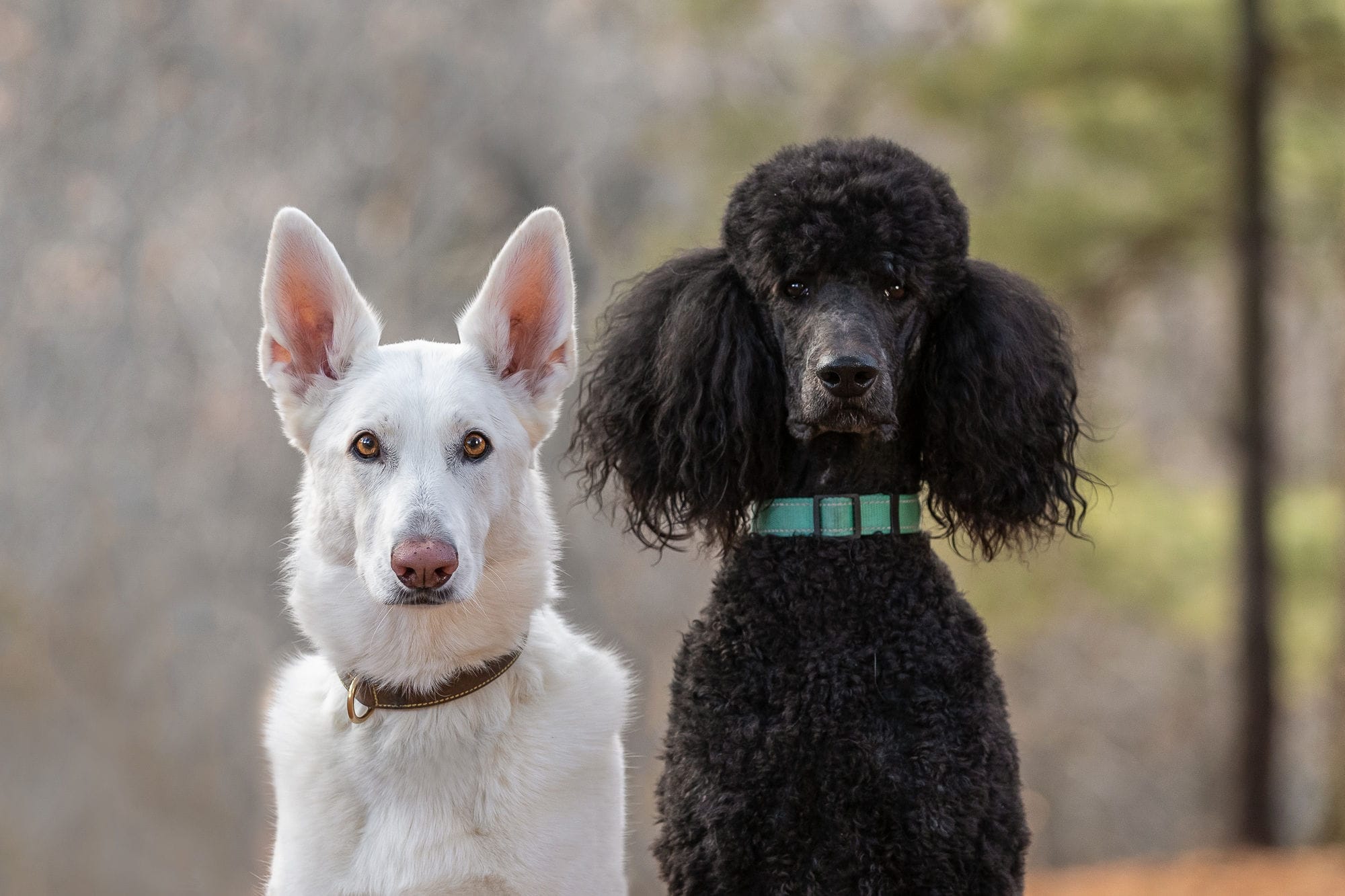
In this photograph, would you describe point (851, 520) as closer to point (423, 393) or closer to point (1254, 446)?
point (423, 393)

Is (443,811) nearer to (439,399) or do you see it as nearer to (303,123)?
(439,399)

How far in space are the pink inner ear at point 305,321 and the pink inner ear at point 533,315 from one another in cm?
33

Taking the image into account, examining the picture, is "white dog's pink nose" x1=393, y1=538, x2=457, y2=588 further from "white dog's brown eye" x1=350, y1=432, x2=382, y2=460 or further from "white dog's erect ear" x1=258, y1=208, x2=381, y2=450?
"white dog's erect ear" x1=258, y1=208, x2=381, y2=450

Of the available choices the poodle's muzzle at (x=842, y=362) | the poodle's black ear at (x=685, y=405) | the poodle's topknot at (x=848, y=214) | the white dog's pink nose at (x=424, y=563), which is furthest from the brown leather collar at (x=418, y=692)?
the poodle's topknot at (x=848, y=214)

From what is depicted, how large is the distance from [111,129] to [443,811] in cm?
590

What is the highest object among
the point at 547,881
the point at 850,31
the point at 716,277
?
the point at 850,31

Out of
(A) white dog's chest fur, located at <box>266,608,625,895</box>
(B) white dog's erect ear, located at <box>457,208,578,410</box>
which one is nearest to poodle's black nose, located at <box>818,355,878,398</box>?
(B) white dog's erect ear, located at <box>457,208,578,410</box>

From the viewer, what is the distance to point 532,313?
8.64 ft

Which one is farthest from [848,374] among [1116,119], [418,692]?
[1116,119]

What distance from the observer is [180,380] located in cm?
722

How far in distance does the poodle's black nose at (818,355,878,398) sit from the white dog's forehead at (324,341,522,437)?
608 millimetres

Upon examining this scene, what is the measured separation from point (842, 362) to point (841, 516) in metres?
0.33

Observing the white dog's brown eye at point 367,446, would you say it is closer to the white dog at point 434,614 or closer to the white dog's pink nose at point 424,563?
the white dog at point 434,614

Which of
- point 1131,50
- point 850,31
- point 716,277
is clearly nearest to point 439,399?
point 716,277
